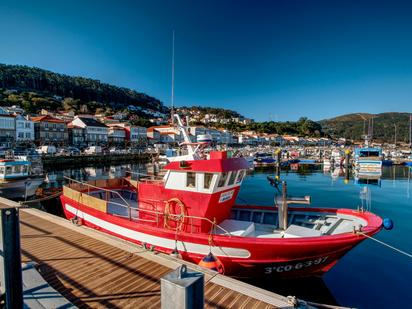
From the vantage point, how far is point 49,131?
6725 centimetres

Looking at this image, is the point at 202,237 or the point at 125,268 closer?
the point at 125,268

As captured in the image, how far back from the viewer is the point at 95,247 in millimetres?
7289

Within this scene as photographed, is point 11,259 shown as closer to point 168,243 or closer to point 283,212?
point 168,243

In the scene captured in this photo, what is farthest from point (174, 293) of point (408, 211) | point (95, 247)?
point (408, 211)

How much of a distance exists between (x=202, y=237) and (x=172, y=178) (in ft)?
8.01

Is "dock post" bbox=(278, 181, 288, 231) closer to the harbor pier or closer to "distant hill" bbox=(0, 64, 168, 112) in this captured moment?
the harbor pier

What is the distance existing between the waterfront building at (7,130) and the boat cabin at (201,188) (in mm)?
65194

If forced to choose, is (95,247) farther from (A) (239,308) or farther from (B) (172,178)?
(A) (239,308)

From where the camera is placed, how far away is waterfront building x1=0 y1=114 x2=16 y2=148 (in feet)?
185

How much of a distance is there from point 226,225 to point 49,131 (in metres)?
73.4

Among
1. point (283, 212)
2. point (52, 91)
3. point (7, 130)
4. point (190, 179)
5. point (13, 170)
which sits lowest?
point (13, 170)

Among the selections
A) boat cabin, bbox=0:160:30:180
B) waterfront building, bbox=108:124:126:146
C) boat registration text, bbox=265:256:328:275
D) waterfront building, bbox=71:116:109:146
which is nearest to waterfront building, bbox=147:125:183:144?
waterfront building, bbox=108:124:126:146

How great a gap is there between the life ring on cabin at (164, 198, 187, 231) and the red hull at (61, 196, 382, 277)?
690 mm

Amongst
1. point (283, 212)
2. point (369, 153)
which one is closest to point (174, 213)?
point (283, 212)
